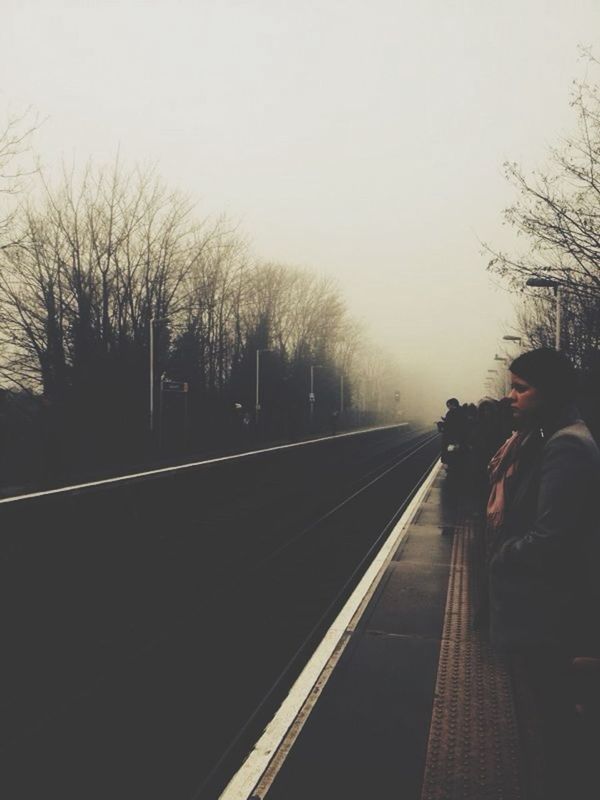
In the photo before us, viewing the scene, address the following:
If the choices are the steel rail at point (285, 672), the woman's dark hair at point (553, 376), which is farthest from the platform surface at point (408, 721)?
the woman's dark hair at point (553, 376)

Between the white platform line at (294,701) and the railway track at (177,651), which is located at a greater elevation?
the white platform line at (294,701)

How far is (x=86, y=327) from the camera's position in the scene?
38.0m

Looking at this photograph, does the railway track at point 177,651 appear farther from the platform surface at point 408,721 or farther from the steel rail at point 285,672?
the platform surface at point 408,721

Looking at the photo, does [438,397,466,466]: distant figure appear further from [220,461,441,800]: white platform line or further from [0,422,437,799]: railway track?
[220,461,441,800]: white platform line

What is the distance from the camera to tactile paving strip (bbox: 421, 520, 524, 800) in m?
3.38

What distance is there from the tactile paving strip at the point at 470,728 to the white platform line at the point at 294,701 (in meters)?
0.77

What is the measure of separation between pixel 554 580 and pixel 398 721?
6.58 feet

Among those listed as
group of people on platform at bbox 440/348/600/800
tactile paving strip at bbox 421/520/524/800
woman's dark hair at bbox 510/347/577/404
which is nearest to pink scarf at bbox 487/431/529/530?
group of people on platform at bbox 440/348/600/800

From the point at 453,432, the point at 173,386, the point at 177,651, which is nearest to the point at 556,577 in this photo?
the point at 177,651

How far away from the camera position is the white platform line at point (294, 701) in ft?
11.2

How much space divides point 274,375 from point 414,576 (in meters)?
58.0

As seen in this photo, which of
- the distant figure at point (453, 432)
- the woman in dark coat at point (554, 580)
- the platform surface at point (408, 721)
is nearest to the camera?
the woman in dark coat at point (554, 580)

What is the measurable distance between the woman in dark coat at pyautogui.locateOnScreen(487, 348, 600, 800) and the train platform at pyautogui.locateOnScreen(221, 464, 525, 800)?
3.23 ft

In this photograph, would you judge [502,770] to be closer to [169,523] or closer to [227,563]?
[227,563]
